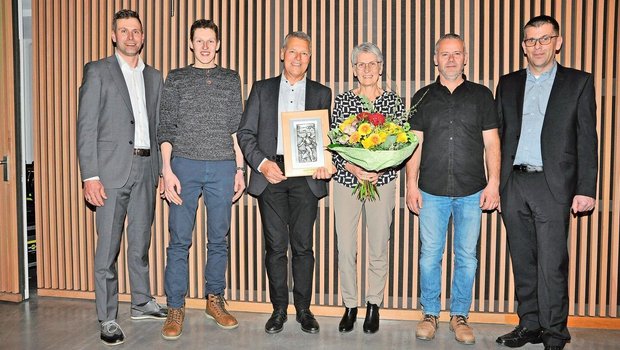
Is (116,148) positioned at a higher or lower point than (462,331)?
higher

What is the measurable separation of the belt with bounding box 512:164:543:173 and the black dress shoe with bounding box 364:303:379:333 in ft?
4.79

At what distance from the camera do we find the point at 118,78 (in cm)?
380

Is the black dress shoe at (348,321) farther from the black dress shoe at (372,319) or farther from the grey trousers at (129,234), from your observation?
the grey trousers at (129,234)

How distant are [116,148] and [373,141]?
6.22 ft

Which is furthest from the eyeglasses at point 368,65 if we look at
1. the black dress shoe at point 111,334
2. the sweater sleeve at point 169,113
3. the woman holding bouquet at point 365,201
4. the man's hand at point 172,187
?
the black dress shoe at point 111,334

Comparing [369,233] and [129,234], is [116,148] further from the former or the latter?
[369,233]

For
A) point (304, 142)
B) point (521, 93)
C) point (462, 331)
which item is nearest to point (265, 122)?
point (304, 142)

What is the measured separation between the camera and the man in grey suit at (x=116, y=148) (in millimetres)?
3695

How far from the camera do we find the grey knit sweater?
3.82 m

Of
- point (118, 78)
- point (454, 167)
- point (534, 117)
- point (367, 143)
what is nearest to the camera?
→ point (367, 143)

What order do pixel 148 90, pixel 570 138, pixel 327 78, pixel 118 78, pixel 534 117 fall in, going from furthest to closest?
pixel 327 78
pixel 148 90
pixel 118 78
pixel 534 117
pixel 570 138

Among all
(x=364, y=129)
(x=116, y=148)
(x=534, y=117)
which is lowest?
(x=116, y=148)

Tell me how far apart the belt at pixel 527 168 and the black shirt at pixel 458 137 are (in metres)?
0.25

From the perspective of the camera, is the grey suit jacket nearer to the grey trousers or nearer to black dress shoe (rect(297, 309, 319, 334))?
the grey trousers
